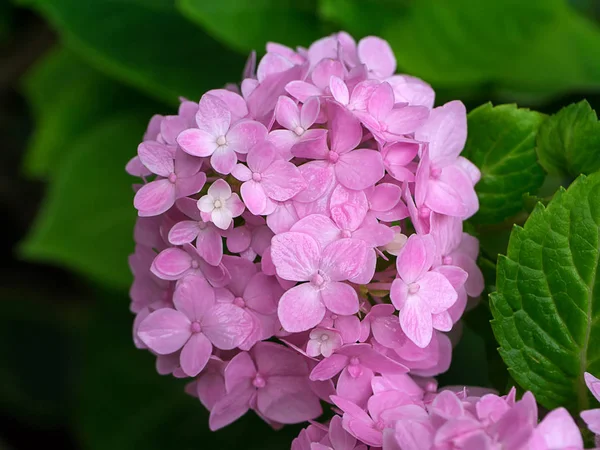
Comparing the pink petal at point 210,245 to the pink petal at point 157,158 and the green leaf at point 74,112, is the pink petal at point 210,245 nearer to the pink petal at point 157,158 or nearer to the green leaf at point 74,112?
the pink petal at point 157,158

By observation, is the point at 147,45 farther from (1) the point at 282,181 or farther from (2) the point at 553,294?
(2) the point at 553,294

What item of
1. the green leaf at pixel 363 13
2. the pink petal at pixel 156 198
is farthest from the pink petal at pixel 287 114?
the green leaf at pixel 363 13

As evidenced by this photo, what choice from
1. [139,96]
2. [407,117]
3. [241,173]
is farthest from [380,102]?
[139,96]

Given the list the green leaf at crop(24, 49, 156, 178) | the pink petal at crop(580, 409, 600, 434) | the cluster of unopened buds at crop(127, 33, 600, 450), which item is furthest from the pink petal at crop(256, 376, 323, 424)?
the green leaf at crop(24, 49, 156, 178)

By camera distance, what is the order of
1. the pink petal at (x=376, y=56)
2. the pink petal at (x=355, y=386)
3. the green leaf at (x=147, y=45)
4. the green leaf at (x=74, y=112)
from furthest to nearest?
1. the green leaf at (x=74, y=112)
2. the green leaf at (x=147, y=45)
3. the pink petal at (x=376, y=56)
4. the pink petal at (x=355, y=386)

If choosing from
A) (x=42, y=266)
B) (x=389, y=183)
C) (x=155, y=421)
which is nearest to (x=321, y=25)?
(x=389, y=183)
